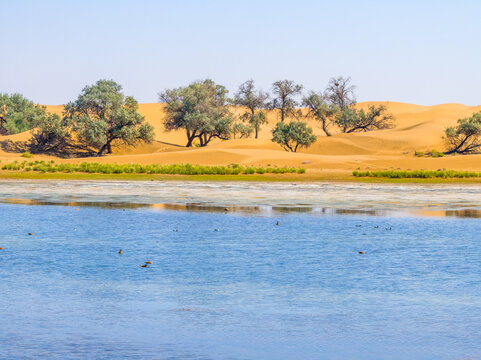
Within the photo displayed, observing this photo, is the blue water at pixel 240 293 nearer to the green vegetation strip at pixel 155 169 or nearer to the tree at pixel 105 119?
the green vegetation strip at pixel 155 169

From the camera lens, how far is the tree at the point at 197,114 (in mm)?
85062

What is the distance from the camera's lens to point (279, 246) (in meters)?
17.9

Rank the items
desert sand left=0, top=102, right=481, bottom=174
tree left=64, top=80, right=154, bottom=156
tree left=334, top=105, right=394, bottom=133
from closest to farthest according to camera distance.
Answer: desert sand left=0, top=102, right=481, bottom=174, tree left=64, top=80, right=154, bottom=156, tree left=334, top=105, right=394, bottom=133

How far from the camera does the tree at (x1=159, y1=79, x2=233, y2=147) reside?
85062mm

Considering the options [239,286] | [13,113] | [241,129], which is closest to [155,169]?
[239,286]

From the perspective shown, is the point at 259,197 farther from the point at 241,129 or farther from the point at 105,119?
the point at 241,129

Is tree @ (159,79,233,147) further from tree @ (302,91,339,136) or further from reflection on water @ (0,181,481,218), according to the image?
reflection on water @ (0,181,481,218)

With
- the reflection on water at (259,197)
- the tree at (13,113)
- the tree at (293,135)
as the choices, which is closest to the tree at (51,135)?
the tree at (13,113)

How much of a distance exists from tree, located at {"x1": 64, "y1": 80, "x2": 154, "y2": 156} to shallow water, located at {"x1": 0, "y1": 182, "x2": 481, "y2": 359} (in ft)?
169

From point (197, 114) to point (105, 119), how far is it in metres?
10.6

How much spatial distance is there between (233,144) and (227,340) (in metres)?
68.7

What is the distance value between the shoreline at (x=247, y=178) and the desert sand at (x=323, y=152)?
2821 millimetres

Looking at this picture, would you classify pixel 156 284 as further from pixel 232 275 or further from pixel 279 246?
pixel 279 246

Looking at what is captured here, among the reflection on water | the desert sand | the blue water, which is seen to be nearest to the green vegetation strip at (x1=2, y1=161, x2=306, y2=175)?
the desert sand
